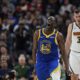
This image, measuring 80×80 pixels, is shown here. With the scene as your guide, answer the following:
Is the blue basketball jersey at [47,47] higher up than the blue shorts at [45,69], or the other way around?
the blue basketball jersey at [47,47]

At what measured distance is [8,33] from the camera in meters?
19.4

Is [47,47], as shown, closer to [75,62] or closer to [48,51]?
[48,51]

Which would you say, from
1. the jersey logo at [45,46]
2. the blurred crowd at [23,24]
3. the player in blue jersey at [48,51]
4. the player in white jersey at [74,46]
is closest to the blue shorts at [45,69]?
the player in blue jersey at [48,51]

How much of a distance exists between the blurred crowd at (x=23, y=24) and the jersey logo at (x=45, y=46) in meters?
3.32

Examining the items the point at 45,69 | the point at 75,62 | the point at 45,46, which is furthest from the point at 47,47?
the point at 75,62

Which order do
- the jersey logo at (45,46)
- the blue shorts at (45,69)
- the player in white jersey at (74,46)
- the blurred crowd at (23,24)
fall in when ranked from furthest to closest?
the blurred crowd at (23,24)
the player in white jersey at (74,46)
the blue shorts at (45,69)
the jersey logo at (45,46)

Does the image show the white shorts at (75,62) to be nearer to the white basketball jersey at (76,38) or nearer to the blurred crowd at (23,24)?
the white basketball jersey at (76,38)

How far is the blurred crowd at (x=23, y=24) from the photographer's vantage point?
15.4 metres

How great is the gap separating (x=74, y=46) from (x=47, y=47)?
2.62 feet

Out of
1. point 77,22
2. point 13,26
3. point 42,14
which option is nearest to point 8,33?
point 13,26

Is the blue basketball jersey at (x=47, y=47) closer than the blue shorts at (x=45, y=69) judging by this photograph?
Yes

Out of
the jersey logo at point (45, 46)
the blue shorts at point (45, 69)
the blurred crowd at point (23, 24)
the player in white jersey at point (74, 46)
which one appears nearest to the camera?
the jersey logo at point (45, 46)

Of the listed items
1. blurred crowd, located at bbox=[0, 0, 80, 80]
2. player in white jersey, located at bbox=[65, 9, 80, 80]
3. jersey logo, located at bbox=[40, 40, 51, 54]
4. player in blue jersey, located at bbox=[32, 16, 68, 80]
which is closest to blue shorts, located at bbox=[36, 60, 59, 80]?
player in blue jersey, located at bbox=[32, 16, 68, 80]

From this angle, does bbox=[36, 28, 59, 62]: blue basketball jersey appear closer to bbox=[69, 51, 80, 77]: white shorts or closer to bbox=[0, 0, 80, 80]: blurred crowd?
bbox=[69, 51, 80, 77]: white shorts
